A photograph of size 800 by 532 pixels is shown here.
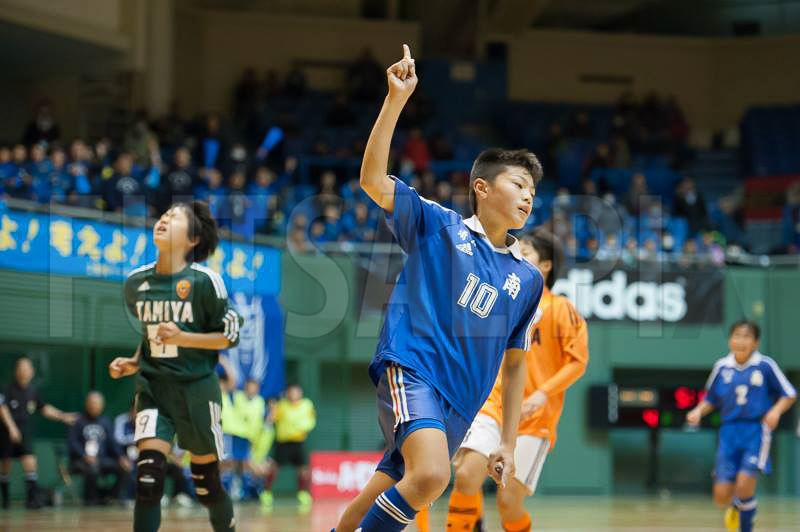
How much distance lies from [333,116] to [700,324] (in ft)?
33.4

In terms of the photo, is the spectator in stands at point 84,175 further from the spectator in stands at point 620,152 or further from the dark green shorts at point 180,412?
the spectator in stands at point 620,152

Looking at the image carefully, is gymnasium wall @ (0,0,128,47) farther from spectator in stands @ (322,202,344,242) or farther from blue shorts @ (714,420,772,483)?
blue shorts @ (714,420,772,483)

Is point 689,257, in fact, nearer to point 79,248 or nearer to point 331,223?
point 331,223

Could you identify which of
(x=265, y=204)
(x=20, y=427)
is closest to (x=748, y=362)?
(x=20, y=427)

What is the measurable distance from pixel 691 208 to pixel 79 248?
1359 centimetres

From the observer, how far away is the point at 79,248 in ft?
45.3

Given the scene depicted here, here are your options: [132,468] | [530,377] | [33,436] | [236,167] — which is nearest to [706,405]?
[530,377]

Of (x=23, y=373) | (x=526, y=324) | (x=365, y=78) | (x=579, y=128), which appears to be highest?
(x=365, y=78)

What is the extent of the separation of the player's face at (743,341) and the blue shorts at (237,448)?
8069 millimetres

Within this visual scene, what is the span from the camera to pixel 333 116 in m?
25.0

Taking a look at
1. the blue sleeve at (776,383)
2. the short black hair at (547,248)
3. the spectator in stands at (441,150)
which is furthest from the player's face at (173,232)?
the spectator in stands at (441,150)

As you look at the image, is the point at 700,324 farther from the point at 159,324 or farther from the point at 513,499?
the point at 159,324

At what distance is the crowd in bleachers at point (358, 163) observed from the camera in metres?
16.8

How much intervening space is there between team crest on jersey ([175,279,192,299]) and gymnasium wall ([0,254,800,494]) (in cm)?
760
